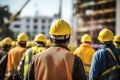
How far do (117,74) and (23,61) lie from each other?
2.08 m

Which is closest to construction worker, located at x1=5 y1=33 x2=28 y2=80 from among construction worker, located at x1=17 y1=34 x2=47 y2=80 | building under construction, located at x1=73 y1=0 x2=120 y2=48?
construction worker, located at x1=17 y1=34 x2=47 y2=80

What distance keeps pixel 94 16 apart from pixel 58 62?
82.2 metres

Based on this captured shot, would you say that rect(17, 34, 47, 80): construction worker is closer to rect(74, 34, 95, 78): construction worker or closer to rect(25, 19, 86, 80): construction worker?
rect(74, 34, 95, 78): construction worker

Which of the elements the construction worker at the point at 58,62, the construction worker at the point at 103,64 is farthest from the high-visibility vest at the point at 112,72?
the construction worker at the point at 58,62

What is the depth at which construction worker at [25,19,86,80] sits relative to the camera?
15.4 ft

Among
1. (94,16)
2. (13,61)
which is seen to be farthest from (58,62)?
(94,16)

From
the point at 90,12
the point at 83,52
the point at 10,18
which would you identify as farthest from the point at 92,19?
the point at 83,52

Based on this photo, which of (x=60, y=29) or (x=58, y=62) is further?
(x=60, y=29)

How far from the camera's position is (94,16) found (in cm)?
8650

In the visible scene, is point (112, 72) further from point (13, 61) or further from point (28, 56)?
point (13, 61)

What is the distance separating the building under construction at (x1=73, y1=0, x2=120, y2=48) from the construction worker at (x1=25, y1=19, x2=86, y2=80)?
7531 centimetres

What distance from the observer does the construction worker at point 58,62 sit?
4699 millimetres

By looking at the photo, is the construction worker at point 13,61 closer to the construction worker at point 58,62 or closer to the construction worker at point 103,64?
the construction worker at point 103,64

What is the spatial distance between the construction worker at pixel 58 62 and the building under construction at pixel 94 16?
7531 cm
